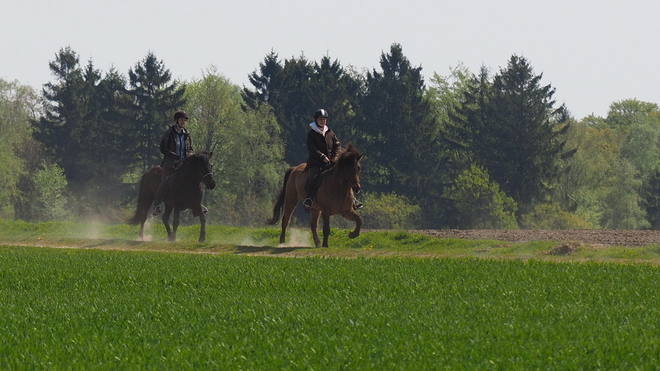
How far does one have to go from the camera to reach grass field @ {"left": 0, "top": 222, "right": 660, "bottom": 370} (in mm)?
8820

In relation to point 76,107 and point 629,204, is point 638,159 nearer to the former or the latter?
point 629,204

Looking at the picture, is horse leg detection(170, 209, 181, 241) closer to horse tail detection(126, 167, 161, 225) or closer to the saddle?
horse tail detection(126, 167, 161, 225)

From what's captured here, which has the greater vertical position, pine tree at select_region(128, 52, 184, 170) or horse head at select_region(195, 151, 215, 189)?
pine tree at select_region(128, 52, 184, 170)

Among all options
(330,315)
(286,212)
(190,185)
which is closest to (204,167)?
(190,185)

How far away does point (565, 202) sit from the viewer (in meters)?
82.6

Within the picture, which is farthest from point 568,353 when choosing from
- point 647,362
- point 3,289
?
point 3,289

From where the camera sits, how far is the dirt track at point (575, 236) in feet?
78.9

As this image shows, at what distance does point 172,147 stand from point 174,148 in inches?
2.5

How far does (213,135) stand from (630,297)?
2524 inches

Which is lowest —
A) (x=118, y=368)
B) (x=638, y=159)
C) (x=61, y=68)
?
(x=118, y=368)

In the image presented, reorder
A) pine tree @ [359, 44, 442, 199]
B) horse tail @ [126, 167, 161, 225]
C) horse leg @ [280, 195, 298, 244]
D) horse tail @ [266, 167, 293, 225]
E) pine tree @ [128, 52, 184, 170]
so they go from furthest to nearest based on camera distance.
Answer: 1. pine tree @ [128, 52, 184, 170]
2. pine tree @ [359, 44, 442, 199]
3. horse tail @ [126, 167, 161, 225]
4. horse tail @ [266, 167, 293, 225]
5. horse leg @ [280, 195, 298, 244]

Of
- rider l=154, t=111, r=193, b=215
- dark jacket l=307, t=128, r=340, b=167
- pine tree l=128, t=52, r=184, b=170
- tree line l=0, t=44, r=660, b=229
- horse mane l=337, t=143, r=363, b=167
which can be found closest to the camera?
horse mane l=337, t=143, r=363, b=167

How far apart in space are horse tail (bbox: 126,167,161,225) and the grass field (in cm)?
1145

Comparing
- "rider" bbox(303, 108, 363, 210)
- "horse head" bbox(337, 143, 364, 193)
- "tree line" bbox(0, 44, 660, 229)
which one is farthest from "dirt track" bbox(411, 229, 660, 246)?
"tree line" bbox(0, 44, 660, 229)
